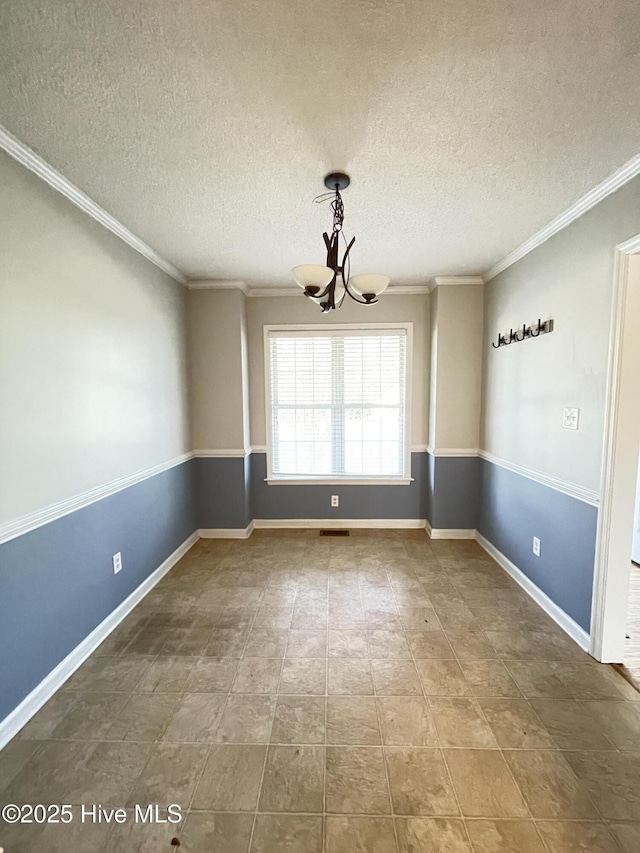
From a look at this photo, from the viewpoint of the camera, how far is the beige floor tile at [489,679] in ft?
5.47

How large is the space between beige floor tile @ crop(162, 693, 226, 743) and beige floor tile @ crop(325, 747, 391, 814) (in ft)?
1.72

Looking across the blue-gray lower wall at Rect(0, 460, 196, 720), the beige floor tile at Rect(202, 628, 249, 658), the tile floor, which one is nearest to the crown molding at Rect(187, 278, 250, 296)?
the blue-gray lower wall at Rect(0, 460, 196, 720)

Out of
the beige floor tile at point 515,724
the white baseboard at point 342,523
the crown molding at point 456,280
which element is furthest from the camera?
the white baseboard at point 342,523

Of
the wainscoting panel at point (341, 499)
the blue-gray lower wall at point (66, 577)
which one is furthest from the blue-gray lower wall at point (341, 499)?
the blue-gray lower wall at point (66, 577)

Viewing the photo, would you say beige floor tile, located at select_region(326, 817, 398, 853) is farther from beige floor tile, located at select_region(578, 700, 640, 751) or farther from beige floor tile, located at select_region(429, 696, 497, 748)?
beige floor tile, located at select_region(578, 700, 640, 751)

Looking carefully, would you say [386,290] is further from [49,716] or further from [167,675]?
[49,716]

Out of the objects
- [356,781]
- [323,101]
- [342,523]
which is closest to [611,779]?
[356,781]

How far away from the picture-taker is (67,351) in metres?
1.83

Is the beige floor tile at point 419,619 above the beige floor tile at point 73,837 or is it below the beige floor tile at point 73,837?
above

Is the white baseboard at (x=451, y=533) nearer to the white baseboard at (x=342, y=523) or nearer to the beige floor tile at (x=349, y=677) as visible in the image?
the white baseboard at (x=342, y=523)

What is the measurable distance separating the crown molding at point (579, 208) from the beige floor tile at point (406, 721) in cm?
268

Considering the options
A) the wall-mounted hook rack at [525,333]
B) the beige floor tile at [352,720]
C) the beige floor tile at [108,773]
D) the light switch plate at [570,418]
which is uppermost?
the wall-mounted hook rack at [525,333]

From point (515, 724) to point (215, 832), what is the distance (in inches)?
49.1

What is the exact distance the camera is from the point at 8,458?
4.89 feet
